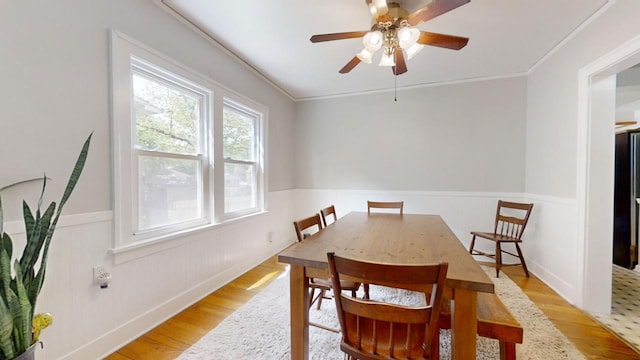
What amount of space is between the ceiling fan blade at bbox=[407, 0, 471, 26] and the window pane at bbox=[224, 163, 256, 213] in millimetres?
2221

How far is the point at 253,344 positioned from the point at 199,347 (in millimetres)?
352

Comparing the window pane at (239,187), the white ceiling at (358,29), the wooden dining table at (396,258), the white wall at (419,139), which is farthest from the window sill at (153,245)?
the white wall at (419,139)

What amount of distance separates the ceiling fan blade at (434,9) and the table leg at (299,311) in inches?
63.2

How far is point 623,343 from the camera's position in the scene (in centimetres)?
167

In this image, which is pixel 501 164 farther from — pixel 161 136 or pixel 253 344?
pixel 161 136

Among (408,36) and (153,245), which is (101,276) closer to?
(153,245)

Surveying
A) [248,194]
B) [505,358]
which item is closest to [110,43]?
[248,194]

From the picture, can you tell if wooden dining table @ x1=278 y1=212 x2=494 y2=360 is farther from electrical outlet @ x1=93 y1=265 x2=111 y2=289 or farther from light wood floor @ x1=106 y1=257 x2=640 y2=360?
electrical outlet @ x1=93 y1=265 x2=111 y2=289

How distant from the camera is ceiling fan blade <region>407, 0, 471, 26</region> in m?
1.33

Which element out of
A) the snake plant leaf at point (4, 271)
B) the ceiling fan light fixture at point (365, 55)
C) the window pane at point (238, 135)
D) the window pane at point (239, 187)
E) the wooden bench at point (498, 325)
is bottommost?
the wooden bench at point (498, 325)

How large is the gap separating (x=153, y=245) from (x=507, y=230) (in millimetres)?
3715

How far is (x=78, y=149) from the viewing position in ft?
4.75

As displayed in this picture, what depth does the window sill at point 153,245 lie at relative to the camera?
164 cm

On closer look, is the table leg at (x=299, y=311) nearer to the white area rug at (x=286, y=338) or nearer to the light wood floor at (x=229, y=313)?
the white area rug at (x=286, y=338)
